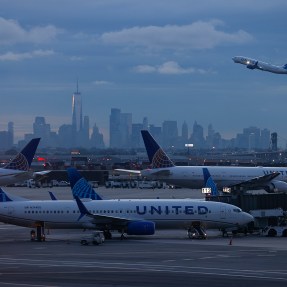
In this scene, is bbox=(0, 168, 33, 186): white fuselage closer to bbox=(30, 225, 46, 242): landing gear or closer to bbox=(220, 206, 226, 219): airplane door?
bbox=(30, 225, 46, 242): landing gear

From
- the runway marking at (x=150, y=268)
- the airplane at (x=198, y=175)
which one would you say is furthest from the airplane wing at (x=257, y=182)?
the runway marking at (x=150, y=268)

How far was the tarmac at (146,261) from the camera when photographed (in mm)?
33469

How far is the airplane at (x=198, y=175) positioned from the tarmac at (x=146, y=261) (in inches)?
1830

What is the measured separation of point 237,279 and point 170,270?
462 centimetres

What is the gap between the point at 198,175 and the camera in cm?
10738

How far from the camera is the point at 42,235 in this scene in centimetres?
5781

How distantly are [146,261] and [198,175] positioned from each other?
6608 cm

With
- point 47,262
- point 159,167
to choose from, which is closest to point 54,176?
point 159,167

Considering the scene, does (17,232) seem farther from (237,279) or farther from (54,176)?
(54,176)

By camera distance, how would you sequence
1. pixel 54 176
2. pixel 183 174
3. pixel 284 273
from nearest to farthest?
pixel 284 273
pixel 183 174
pixel 54 176

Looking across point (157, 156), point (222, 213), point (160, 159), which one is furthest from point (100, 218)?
point (160, 159)

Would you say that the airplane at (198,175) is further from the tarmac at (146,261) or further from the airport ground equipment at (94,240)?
the airport ground equipment at (94,240)

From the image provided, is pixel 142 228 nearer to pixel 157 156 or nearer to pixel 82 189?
pixel 82 189

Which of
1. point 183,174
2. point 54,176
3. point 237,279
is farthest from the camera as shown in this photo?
point 54,176
